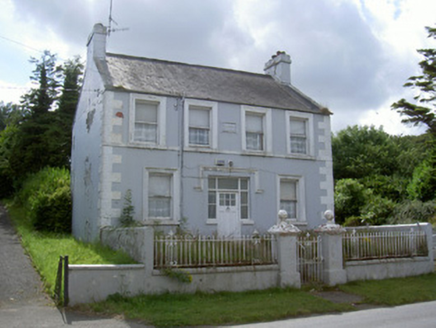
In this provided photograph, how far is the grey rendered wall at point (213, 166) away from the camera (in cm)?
1594

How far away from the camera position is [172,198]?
1648cm

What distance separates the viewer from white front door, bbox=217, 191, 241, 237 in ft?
56.0

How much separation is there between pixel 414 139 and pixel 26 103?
1404 inches

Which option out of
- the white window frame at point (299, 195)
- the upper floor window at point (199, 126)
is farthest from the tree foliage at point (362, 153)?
the upper floor window at point (199, 126)

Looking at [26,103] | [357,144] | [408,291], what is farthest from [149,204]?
[357,144]

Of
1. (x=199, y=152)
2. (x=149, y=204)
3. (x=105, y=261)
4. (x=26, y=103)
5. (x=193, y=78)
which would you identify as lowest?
(x=105, y=261)

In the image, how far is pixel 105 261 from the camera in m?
11.8

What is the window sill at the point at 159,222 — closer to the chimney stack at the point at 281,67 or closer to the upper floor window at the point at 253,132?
the upper floor window at the point at 253,132

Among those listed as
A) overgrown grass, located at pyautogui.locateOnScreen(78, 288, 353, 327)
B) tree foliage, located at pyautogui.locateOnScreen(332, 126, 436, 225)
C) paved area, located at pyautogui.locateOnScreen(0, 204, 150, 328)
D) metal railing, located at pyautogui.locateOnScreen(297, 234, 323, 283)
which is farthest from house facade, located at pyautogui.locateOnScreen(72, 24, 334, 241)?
overgrown grass, located at pyautogui.locateOnScreen(78, 288, 353, 327)

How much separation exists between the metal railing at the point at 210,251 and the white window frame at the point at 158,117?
18.4 feet

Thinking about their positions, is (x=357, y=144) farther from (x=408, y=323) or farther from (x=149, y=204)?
(x=408, y=323)

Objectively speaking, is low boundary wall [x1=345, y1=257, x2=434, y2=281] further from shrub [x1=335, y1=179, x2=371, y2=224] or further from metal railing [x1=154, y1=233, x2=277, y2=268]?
shrub [x1=335, y1=179, x2=371, y2=224]

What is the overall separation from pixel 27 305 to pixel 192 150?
332 inches

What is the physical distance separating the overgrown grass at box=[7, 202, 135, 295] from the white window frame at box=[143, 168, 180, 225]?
212 cm
